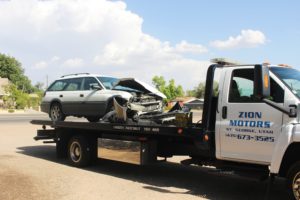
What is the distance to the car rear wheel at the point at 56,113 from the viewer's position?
1090cm

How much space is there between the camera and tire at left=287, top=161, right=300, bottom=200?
5.44m

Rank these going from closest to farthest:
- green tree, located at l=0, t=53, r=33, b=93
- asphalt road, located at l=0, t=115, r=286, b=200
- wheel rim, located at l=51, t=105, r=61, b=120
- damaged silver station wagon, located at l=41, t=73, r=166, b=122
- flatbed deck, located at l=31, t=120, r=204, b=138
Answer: asphalt road, located at l=0, t=115, r=286, b=200 → flatbed deck, located at l=31, t=120, r=204, b=138 → damaged silver station wagon, located at l=41, t=73, r=166, b=122 → wheel rim, located at l=51, t=105, r=61, b=120 → green tree, located at l=0, t=53, r=33, b=93

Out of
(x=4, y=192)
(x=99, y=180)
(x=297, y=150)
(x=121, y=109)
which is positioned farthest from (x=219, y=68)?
(x=4, y=192)

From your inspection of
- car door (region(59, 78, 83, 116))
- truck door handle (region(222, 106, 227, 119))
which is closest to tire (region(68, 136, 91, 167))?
car door (region(59, 78, 83, 116))

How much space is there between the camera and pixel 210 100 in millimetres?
6562

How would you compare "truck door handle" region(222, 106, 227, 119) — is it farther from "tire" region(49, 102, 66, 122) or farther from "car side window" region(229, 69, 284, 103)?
"tire" region(49, 102, 66, 122)

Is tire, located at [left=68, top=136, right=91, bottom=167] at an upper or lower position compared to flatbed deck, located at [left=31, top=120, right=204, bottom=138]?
lower

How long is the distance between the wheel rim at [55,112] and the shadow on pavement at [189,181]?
1.20 m

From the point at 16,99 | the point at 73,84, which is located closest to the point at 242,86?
the point at 73,84

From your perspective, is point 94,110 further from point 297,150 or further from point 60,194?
point 297,150

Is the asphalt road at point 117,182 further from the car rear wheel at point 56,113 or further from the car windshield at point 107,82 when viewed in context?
the car windshield at point 107,82

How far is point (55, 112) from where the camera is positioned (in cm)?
1109

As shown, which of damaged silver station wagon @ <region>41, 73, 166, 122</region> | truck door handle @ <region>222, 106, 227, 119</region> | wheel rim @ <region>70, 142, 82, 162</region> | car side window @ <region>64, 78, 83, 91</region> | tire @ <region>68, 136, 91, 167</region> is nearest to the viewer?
truck door handle @ <region>222, 106, 227, 119</region>

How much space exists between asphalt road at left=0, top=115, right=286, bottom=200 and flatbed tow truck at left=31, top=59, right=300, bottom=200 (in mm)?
563
